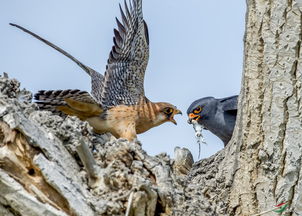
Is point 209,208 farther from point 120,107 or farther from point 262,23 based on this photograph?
point 120,107

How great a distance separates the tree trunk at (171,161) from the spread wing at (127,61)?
3.38m

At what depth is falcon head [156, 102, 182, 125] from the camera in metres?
8.15

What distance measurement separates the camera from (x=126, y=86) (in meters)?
7.84

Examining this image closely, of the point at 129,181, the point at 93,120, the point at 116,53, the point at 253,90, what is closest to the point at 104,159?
the point at 129,181

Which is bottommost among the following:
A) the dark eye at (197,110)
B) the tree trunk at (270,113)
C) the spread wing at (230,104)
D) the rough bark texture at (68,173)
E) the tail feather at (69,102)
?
the rough bark texture at (68,173)

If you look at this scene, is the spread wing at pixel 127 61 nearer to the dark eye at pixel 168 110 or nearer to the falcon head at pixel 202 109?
the dark eye at pixel 168 110

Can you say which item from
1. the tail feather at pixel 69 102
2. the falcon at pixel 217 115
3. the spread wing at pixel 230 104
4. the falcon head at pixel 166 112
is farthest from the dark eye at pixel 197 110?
the tail feather at pixel 69 102

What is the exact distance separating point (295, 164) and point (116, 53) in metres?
4.21

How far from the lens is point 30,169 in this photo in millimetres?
3574

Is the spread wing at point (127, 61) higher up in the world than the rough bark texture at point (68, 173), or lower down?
higher up

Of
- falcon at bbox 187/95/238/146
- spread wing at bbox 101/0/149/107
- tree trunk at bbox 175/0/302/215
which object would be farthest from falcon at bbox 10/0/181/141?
tree trunk at bbox 175/0/302/215

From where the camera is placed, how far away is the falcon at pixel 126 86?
7430 mm

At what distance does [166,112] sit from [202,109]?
959 millimetres

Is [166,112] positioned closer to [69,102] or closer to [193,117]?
[193,117]
